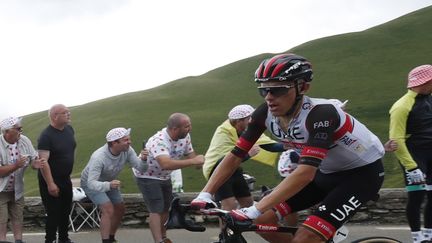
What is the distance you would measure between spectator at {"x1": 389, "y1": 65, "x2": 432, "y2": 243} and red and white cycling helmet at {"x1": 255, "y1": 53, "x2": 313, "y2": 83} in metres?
3.04

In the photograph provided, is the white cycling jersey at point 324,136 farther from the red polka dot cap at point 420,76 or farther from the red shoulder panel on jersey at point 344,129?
the red polka dot cap at point 420,76

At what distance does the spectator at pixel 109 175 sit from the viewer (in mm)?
7996

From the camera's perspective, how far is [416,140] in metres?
6.73

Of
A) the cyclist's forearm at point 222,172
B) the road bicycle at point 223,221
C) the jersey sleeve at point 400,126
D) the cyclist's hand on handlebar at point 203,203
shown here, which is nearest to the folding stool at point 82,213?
the jersey sleeve at point 400,126

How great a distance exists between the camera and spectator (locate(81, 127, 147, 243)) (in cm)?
800

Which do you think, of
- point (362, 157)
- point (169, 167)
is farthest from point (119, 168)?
point (362, 157)

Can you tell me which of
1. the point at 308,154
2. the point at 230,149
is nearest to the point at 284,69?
the point at 308,154

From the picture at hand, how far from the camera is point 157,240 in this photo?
7.59 metres

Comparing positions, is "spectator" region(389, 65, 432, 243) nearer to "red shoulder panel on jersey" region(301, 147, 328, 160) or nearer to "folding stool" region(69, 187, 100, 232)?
"red shoulder panel on jersey" region(301, 147, 328, 160)

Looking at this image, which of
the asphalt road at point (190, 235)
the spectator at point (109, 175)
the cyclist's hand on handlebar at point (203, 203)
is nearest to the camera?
the cyclist's hand on handlebar at point (203, 203)

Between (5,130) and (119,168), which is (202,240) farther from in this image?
(5,130)

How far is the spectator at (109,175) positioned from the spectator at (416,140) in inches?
134

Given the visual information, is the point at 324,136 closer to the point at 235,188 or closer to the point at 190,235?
the point at 235,188

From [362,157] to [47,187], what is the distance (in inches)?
211
